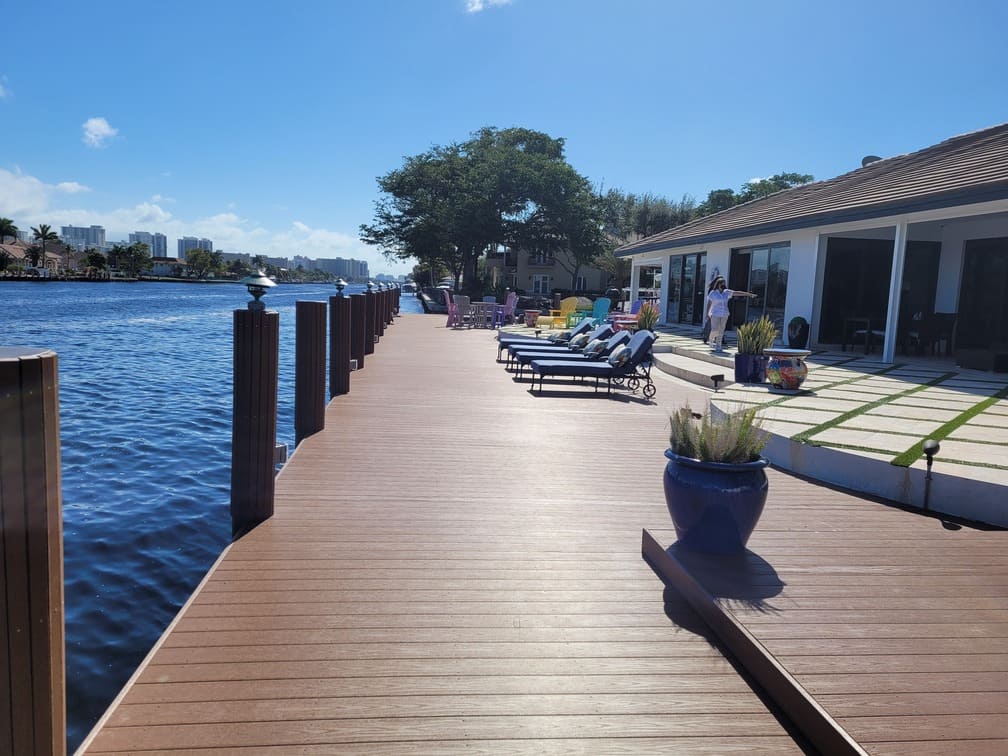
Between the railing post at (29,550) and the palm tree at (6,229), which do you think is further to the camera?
the palm tree at (6,229)

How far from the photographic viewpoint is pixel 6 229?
4210 inches

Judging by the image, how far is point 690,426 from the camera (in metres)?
3.63

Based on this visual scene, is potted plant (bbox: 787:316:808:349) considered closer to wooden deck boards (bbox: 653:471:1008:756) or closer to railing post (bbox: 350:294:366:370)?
railing post (bbox: 350:294:366:370)

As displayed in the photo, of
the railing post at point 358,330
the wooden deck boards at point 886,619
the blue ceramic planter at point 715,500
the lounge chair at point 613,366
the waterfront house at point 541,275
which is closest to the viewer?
the wooden deck boards at point 886,619

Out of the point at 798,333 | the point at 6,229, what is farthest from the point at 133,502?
the point at 6,229

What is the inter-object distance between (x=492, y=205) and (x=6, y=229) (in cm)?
10352

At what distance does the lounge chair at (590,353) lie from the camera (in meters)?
10.9

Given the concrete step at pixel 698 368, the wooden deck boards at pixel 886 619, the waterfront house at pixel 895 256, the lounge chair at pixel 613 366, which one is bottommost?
the wooden deck boards at pixel 886 619

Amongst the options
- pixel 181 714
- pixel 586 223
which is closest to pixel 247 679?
pixel 181 714

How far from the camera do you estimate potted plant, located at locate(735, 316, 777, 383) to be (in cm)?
923

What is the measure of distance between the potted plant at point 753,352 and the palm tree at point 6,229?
124097 mm

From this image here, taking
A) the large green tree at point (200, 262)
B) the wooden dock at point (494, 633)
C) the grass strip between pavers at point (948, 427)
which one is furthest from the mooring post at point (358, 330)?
the large green tree at point (200, 262)

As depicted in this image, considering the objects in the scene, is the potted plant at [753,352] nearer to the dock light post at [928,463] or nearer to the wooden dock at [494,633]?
the wooden dock at [494,633]

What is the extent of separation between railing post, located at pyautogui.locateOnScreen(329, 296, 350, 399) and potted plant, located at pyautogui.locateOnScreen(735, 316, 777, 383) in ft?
17.2
